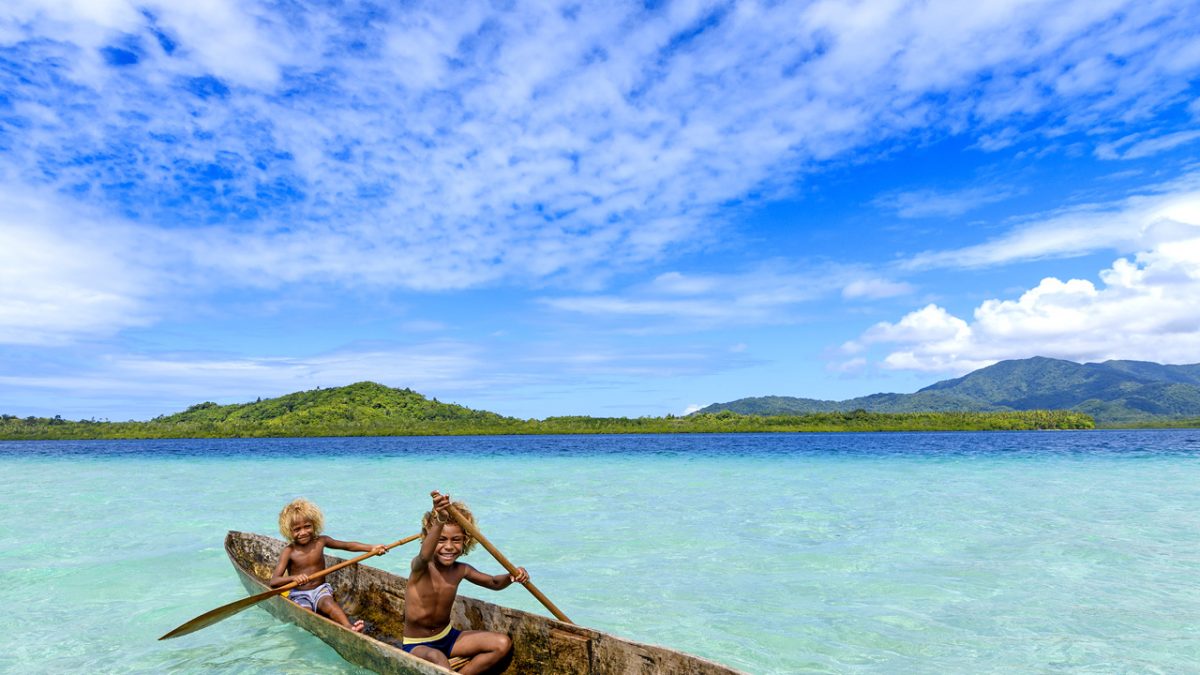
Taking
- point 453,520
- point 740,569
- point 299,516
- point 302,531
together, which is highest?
point 453,520

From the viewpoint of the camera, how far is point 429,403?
16125cm

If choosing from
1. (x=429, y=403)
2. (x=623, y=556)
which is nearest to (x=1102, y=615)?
(x=623, y=556)

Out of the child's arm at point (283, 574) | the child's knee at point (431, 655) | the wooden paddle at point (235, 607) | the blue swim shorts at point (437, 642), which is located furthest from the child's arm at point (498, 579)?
the child's arm at point (283, 574)

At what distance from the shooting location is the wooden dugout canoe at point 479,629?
6043 mm

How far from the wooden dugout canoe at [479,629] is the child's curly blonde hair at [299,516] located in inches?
38.3

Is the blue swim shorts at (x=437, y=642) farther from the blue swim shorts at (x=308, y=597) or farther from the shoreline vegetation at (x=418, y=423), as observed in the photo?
the shoreline vegetation at (x=418, y=423)

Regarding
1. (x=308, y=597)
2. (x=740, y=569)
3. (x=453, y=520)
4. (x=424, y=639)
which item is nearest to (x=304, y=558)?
(x=308, y=597)

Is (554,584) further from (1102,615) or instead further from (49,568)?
(49,568)

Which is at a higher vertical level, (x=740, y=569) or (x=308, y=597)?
(x=308, y=597)

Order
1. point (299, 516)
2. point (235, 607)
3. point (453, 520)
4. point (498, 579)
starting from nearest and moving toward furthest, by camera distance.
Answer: point (453, 520) < point (498, 579) < point (235, 607) < point (299, 516)

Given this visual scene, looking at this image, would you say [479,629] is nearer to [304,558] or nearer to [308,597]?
[308,597]

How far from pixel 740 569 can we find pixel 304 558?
9.00m

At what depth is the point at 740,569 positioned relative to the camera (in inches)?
563

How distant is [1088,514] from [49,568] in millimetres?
28862
